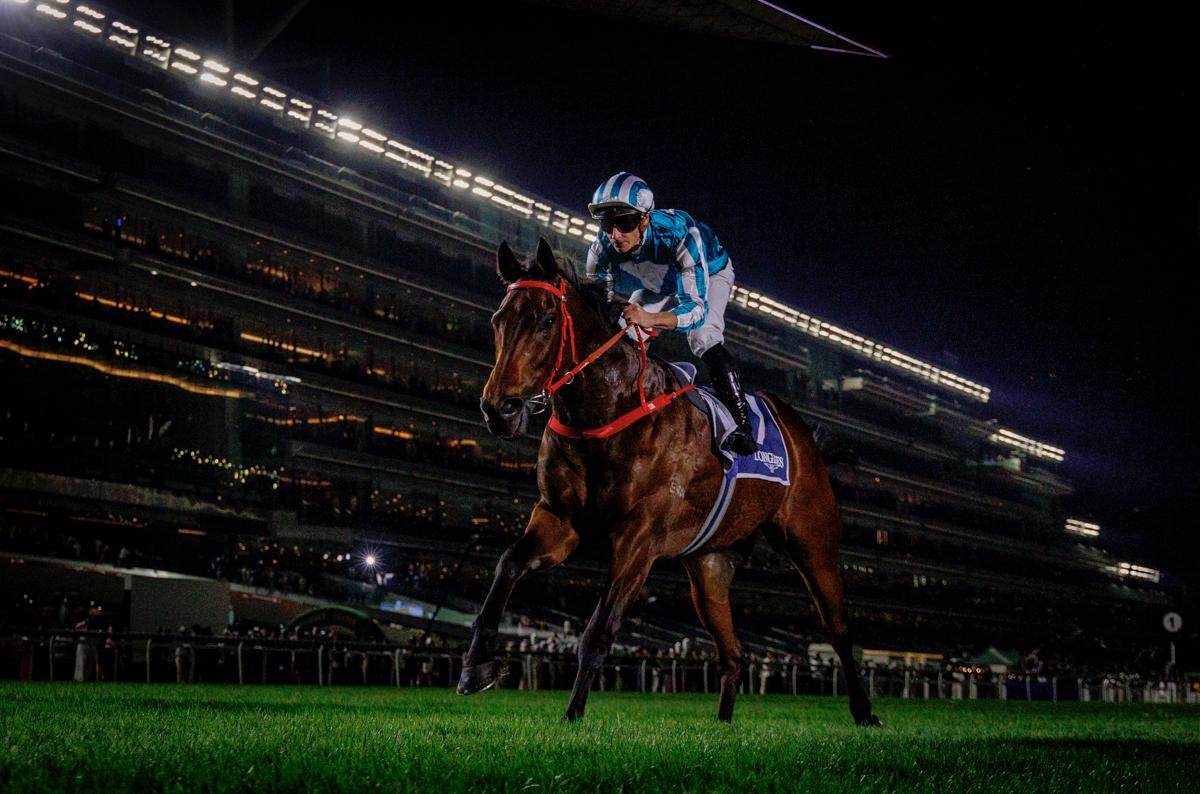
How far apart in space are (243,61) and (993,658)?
42.2 m

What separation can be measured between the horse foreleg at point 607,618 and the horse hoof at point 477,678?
49 centimetres

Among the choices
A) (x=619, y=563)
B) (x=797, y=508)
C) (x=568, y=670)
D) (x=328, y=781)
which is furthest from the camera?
(x=568, y=670)

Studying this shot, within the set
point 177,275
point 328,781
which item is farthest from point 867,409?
point 328,781

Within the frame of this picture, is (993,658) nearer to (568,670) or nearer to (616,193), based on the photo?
(568,670)

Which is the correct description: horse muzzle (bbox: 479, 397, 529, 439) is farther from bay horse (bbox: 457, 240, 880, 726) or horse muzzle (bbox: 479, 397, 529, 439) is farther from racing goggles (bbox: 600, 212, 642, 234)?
racing goggles (bbox: 600, 212, 642, 234)

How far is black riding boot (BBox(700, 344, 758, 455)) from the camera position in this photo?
25.1ft

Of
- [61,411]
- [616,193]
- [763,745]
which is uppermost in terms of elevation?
[61,411]

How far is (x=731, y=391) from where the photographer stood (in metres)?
7.73

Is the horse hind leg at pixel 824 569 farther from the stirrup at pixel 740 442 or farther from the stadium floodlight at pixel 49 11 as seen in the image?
the stadium floodlight at pixel 49 11

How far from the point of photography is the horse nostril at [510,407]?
6129mm

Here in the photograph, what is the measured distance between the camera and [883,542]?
79.0 metres

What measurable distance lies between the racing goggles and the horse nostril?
150cm

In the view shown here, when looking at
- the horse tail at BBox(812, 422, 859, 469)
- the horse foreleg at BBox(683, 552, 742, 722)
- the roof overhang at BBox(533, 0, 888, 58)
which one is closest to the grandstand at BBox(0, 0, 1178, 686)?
the roof overhang at BBox(533, 0, 888, 58)

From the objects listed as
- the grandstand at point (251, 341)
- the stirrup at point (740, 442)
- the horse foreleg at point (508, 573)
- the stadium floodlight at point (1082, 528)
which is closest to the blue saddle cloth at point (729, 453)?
the stirrup at point (740, 442)
